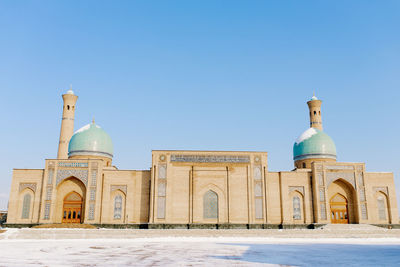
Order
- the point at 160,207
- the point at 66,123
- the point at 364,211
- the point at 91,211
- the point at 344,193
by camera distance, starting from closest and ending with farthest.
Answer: the point at 91,211 < the point at 160,207 < the point at 364,211 < the point at 344,193 < the point at 66,123

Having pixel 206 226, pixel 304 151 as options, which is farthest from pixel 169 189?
pixel 304 151

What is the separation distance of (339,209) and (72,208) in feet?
64.8

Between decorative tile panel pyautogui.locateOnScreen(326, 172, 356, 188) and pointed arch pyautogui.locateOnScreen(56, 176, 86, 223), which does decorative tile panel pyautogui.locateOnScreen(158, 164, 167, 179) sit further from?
decorative tile panel pyautogui.locateOnScreen(326, 172, 356, 188)

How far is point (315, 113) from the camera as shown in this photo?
33688mm

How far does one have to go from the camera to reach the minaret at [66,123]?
30.5m

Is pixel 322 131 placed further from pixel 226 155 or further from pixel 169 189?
pixel 169 189

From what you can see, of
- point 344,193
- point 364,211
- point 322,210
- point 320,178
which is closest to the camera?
point 322,210

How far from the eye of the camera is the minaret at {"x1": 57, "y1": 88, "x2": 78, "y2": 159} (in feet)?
99.9

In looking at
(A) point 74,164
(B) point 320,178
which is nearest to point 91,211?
(A) point 74,164

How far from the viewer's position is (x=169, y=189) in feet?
81.7

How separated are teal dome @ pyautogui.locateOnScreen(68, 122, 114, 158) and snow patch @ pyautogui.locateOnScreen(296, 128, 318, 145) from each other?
642 inches

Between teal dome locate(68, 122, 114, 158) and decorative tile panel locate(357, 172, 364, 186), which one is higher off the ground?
teal dome locate(68, 122, 114, 158)

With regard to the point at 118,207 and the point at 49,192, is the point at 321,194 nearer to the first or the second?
A: the point at 118,207

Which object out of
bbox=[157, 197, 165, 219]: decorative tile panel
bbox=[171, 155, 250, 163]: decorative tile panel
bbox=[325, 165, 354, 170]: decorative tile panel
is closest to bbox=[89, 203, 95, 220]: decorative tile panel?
bbox=[157, 197, 165, 219]: decorative tile panel
